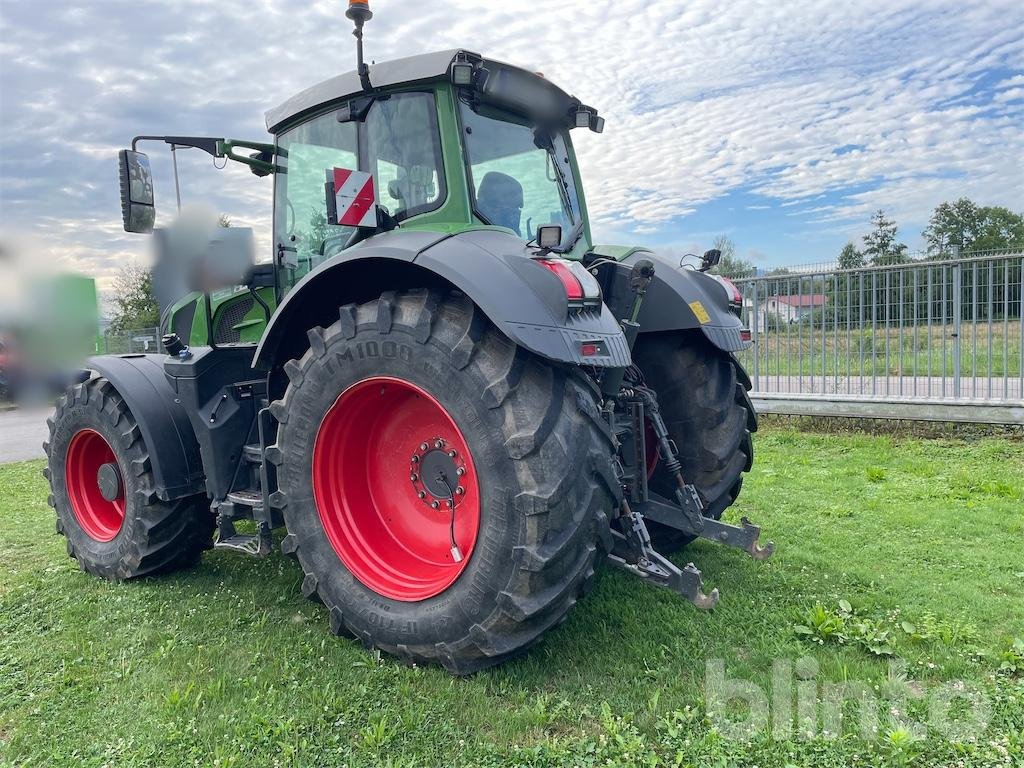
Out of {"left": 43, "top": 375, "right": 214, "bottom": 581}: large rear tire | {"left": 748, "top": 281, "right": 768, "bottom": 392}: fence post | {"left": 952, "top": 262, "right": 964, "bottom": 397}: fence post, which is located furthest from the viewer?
{"left": 748, "top": 281, "right": 768, "bottom": 392}: fence post

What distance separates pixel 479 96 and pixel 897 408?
6201 millimetres

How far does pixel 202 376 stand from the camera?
3670 mm

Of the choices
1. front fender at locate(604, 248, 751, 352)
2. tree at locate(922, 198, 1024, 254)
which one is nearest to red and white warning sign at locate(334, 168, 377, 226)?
front fender at locate(604, 248, 751, 352)

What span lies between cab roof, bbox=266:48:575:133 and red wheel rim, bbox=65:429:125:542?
7.06 feet

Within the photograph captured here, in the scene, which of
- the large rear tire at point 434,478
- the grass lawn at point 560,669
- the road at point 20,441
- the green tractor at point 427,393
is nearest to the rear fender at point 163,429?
the green tractor at point 427,393

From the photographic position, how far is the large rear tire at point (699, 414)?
12.5ft


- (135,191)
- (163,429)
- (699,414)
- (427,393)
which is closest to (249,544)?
(163,429)

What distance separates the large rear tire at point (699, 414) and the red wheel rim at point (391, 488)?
1333mm

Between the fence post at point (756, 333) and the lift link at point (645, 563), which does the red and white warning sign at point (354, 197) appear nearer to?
the lift link at point (645, 563)

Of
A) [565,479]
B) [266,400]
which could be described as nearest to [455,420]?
[565,479]

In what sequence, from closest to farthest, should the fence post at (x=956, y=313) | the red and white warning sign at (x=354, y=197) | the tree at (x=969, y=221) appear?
1. the red and white warning sign at (x=354, y=197)
2. the fence post at (x=956, y=313)
3. the tree at (x=969, y=221)

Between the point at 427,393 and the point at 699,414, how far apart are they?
171cm

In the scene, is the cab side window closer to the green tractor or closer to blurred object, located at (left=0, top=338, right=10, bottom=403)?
the green tractor

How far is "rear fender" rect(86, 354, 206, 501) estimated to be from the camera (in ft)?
12.2
